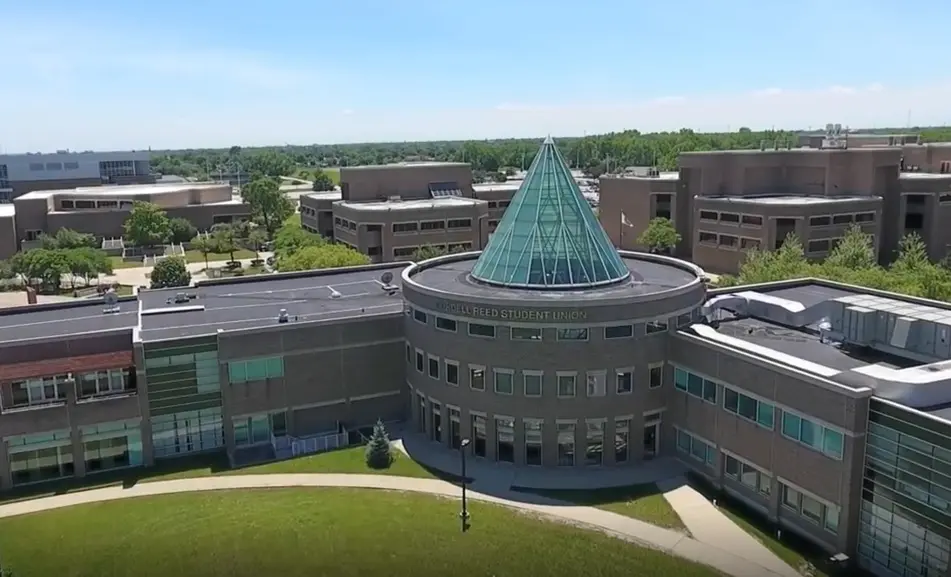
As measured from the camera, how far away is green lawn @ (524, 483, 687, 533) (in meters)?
39.8

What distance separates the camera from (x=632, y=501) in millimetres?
41625

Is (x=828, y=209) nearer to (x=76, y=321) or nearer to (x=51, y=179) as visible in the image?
(x=76, y=321)

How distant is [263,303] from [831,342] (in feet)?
124

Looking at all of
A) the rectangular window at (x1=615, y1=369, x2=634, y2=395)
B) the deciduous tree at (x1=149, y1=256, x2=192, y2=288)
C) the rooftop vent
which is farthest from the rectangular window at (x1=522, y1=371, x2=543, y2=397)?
the deciduous tree at (x1=149, y1=256, x2=192, y2=288)

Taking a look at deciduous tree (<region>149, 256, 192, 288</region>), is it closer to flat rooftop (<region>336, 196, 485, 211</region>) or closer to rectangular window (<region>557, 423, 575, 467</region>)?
flat rooftop (<region>336, 196, 485, 211</region>)

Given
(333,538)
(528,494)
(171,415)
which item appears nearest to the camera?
(333,538)

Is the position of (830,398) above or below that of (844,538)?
above


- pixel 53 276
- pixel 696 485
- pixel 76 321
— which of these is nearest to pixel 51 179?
pixel 53 276

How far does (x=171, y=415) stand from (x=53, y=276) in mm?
60450

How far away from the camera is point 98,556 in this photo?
121ft

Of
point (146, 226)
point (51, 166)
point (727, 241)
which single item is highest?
point (51, 166)

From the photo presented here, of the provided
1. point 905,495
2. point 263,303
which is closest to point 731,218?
point 263,303

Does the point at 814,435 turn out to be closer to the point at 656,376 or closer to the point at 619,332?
the point at 656,376

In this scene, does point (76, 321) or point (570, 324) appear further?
point (76, 321)
